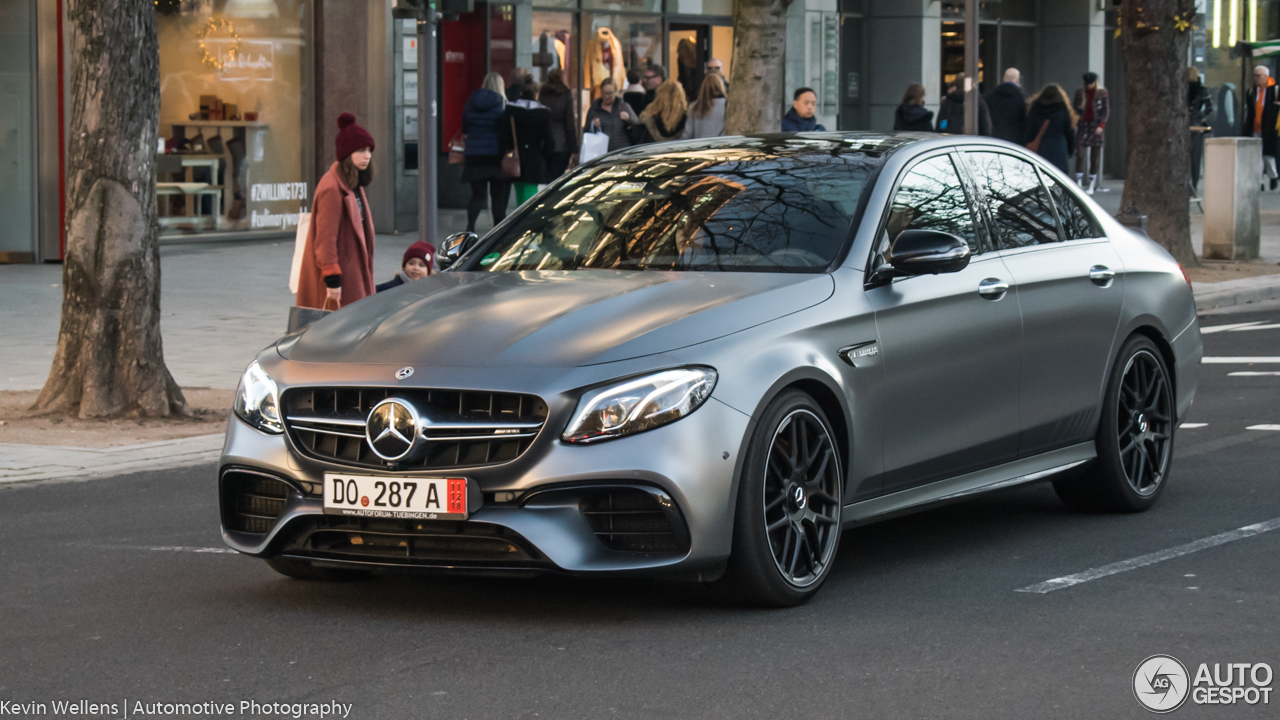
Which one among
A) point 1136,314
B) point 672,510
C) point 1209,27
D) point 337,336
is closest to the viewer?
point 672,510

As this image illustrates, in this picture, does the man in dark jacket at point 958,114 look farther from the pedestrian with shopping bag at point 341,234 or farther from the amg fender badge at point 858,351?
the amg fender badge at point 858,351

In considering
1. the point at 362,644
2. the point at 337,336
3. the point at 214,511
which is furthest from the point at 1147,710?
the point at 214,511

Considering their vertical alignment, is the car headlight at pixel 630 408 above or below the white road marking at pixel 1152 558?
above

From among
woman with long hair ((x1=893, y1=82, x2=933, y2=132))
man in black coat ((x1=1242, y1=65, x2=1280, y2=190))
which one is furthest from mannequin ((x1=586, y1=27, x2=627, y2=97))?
man in black coat ((x1=1242, y1=65, x2=1280, y2=190))

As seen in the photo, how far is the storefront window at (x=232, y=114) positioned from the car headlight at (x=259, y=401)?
15578mm

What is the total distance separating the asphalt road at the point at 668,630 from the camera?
196 inches

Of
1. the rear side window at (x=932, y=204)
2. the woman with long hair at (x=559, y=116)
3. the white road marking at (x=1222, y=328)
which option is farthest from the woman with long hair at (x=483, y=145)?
the rear side window at (x=932, y=204)

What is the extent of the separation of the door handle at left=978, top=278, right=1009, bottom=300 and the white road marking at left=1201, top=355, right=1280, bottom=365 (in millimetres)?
6690

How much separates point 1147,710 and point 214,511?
4537 millimetres

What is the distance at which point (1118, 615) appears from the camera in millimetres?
5848

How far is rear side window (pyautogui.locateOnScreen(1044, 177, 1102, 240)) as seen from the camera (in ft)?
25.5

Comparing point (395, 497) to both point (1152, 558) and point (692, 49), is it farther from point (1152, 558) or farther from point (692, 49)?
point (692, 49)

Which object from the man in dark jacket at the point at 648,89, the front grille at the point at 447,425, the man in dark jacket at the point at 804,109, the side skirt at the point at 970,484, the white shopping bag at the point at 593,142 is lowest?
the side skirt at the point at 970,484

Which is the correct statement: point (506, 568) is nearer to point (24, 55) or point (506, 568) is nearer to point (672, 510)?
point (672, 510)
